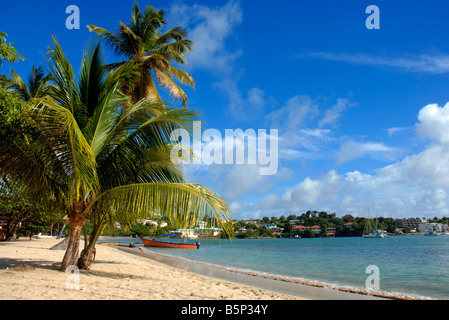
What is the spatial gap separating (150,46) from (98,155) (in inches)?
305

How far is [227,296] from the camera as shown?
738 centimetres

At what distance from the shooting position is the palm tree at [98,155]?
6.71 m

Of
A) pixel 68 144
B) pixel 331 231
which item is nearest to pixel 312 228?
pixel 331 231

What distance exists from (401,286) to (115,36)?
56.3 ft

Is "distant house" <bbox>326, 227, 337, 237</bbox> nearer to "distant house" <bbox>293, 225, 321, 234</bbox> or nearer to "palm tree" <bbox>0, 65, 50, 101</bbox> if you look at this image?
"distant house" <bbox>293, 225, 321, 234</bbox>

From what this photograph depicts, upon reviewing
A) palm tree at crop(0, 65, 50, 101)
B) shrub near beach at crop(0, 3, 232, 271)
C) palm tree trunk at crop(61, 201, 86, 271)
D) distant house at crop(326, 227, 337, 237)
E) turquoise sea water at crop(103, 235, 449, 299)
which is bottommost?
distant house at crop(326, 227, 337, 237)

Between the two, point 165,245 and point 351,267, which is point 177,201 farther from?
point 165,245

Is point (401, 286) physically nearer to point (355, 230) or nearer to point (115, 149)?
point (115, 149)

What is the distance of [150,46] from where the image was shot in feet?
46.0

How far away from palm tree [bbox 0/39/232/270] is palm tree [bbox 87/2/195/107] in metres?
5.15

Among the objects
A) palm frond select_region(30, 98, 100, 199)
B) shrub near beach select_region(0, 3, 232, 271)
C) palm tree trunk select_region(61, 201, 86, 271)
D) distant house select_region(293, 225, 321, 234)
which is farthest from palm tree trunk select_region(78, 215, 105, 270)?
distant house select_region(293, 225, 321, 234)

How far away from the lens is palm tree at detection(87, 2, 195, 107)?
13.7 metres

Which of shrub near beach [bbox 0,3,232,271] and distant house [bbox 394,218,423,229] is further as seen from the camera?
distant house [bbox 394,218,423,229]

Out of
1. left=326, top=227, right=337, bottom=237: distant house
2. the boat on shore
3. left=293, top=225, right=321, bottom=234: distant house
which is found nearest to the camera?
the boat on shore
